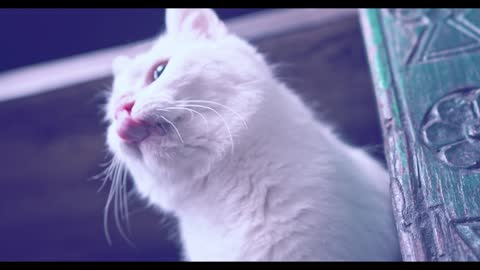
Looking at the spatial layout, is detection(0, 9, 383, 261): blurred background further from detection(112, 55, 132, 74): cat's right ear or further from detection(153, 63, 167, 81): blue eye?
detection(153, 63, 167, 81): blue eye

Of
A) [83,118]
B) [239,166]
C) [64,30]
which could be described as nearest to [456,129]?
[239,166]

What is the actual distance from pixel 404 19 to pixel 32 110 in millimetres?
1049

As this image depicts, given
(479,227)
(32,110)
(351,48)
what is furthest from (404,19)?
(32,110)

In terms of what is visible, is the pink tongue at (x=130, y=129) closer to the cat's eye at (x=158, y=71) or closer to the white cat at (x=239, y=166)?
the white cat at (x=239, y=166)

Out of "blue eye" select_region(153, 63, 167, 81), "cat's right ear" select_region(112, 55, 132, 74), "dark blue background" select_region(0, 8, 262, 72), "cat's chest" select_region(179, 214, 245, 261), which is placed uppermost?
"dark blue background" select_region(0, 8, 262, 72)

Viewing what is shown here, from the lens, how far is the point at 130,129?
834 mm

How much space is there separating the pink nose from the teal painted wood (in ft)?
1.52

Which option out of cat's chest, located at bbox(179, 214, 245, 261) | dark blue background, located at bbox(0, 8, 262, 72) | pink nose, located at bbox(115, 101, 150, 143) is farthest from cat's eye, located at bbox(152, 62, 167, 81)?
dark blue background, located at bbox(0, 8, 262, 72)

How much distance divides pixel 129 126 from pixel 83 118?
557 millimetres

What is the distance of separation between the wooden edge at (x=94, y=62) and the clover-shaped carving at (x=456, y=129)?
1.77 feet

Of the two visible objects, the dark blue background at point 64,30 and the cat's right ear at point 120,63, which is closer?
the cat's right ear at point 120,63

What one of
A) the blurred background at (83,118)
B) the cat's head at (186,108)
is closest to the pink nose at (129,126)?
the cat's head at (186,108)

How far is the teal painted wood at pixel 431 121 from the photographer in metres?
0.63

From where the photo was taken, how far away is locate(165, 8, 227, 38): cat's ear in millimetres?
1084
